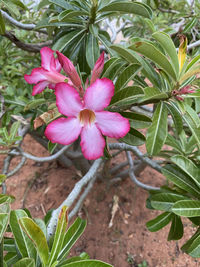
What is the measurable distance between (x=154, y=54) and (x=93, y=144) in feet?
0.90

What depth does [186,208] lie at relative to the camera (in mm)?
678

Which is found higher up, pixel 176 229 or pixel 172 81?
pixel 172 81

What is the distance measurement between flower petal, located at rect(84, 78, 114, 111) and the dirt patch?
54.0 inches

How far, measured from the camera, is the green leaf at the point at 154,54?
50 cm

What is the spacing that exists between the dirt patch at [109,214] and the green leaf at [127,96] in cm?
126

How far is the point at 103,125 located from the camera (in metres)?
0.47

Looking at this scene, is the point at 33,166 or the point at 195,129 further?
the point at 33,166

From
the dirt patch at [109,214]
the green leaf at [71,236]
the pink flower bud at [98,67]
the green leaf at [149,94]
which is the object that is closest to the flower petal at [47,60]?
the pink flower bud at [98,67]

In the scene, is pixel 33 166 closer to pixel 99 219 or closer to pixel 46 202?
pixel 46 202

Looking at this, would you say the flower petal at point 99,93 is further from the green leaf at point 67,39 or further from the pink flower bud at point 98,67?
the green leaf at point 67,39

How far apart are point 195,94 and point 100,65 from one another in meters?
0.28

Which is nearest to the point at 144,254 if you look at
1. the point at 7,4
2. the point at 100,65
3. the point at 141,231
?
the point at 141,231

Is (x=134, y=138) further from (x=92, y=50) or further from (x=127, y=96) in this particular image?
(x=92, y=50)

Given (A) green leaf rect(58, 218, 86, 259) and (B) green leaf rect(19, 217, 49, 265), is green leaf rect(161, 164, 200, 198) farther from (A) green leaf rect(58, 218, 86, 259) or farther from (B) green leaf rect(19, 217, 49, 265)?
(B) green leaf rect(19, 217, 49, 265)
